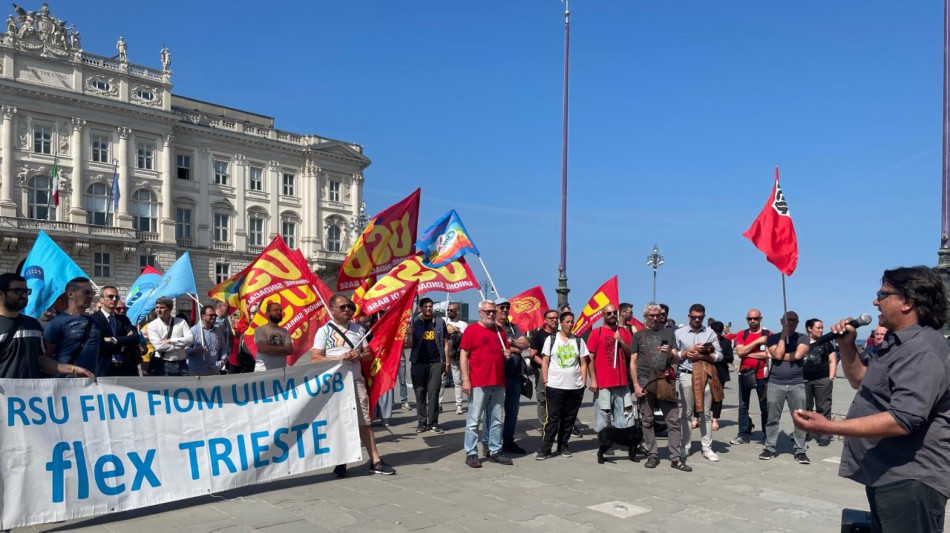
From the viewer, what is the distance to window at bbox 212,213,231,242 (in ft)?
163

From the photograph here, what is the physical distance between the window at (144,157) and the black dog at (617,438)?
44.1m

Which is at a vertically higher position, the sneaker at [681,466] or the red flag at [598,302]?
the red flag at [598,302]

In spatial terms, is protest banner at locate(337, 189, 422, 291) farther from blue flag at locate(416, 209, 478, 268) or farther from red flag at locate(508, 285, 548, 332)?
red flag at locate(508, 285, 548, 332)

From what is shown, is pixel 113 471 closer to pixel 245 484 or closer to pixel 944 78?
pixel 245 484

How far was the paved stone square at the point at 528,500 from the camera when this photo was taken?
18.8ft

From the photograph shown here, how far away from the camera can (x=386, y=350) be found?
26.5 ft

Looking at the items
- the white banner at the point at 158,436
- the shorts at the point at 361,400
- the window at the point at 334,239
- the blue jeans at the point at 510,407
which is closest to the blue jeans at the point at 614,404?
the blue jeans at the point at 510,407

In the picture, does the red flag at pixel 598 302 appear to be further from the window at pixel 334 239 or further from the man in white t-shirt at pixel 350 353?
the window at pixel 334 239

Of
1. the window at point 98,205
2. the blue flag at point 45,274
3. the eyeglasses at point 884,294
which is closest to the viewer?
the eyeglasses at point 884,294

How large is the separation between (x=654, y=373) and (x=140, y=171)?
44.3 metres

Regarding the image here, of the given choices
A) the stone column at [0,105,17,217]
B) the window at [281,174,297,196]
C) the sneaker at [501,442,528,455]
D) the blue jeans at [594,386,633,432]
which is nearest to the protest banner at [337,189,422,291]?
the sneaker at [501,442,528,455]

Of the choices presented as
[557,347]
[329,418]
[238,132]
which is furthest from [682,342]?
[238,132]

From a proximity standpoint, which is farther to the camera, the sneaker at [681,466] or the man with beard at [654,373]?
the man with beard at [654,373]

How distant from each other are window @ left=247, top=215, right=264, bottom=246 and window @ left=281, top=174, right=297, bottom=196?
9.05ft
